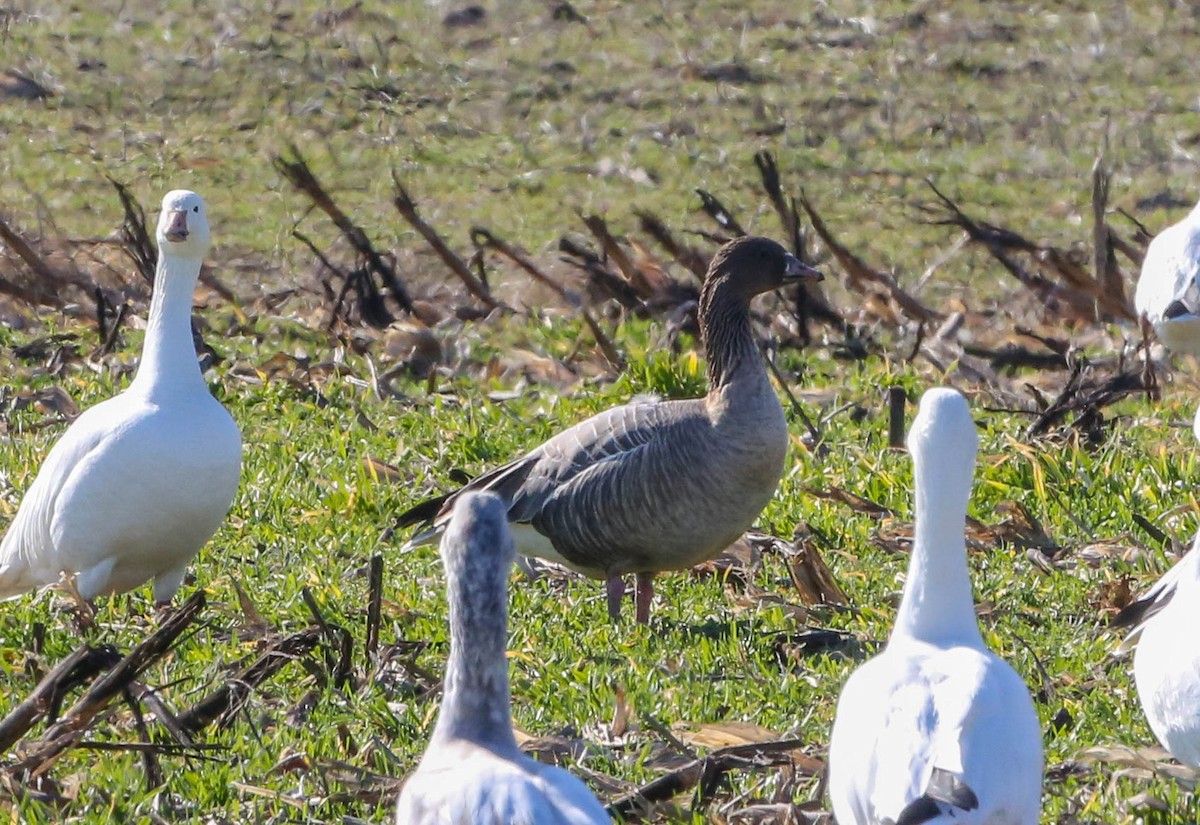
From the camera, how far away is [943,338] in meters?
9.98

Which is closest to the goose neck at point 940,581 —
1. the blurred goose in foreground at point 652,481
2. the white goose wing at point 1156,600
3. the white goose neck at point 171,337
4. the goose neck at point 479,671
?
the white goose wing at point 1156,600

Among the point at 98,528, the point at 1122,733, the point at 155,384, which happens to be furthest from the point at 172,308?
the point at 1122,733

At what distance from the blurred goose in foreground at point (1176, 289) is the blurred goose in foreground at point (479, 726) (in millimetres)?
5174

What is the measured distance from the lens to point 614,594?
645cm

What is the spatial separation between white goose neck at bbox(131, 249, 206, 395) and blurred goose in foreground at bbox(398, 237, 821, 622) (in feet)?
2.94

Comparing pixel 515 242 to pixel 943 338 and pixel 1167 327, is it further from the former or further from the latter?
pixel 1167 327

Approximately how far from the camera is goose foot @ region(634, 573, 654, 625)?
6371 millimetres

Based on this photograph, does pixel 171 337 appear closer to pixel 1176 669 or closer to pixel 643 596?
pixel 643 596

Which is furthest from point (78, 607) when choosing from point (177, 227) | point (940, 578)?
point (940, 578)

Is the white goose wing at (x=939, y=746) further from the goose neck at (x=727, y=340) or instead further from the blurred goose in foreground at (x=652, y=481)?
the goose neck at (x=727, y=340)

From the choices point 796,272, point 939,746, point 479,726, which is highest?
point 796,272

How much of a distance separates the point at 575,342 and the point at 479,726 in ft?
20.7

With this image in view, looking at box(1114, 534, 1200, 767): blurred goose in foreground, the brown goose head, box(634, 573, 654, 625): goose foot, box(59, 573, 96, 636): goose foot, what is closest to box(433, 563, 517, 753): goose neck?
box(1114, 534, 1200, 767): blurred goose in foreground

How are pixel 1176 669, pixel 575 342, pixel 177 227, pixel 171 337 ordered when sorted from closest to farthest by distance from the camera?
pixel 1176 669, pixel 171 337, pixel 177 227, pixel 575 342
